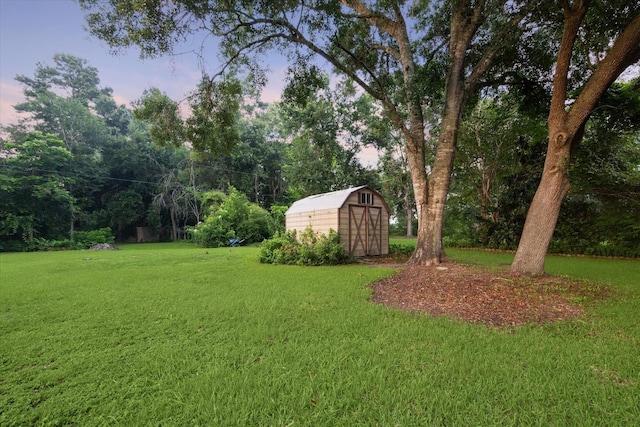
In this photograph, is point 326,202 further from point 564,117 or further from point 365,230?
point 564,117

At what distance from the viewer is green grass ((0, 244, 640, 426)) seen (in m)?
1.81

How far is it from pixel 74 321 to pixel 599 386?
548cm

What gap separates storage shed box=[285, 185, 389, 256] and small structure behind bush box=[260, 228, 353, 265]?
0.41 metres

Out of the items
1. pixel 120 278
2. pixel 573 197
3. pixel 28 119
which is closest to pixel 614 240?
pixel 573 197

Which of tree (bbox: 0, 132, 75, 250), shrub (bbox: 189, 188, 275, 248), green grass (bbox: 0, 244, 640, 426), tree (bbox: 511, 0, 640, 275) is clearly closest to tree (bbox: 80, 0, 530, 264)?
tree (bbox: 511, 0, 640, 275)

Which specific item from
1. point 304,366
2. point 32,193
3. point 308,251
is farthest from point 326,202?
point 32,193

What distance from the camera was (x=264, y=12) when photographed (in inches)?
Result: 274

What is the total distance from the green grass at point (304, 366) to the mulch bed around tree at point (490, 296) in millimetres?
309

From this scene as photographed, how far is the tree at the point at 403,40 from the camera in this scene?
6.41m

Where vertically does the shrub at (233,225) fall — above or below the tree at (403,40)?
below

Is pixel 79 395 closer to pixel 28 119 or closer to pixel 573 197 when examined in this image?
pixel 573 197

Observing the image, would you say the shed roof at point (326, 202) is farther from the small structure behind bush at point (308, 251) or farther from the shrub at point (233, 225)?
the shrub at point (233, 225)

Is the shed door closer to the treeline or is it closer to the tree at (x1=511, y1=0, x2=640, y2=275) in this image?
the treeline

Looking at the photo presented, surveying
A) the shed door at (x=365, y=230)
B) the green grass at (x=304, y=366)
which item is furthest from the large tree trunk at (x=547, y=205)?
the shed door at (x=365, y=230)
